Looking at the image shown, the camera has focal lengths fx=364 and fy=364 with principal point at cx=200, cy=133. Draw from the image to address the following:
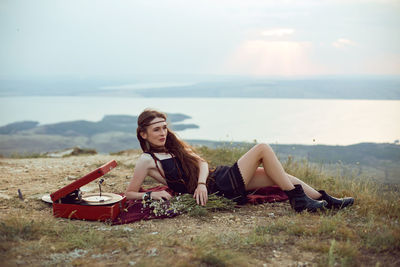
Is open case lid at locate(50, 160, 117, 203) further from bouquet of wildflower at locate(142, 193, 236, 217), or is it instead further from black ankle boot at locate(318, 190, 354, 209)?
black ankle boot at locate(318, 190, 354, 209)

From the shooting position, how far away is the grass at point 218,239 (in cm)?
336

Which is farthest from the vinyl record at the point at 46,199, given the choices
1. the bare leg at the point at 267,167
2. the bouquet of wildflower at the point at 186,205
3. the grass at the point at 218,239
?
the bare leg at the point at 267,167

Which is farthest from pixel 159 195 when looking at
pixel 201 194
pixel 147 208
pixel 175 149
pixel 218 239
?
pixel 218 239

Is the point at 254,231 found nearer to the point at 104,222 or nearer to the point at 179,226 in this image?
the point at 179,226

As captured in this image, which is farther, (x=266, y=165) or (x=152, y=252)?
(x=266, y=165)

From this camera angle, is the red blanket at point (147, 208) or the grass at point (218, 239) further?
the red blanket at point (147, 208)

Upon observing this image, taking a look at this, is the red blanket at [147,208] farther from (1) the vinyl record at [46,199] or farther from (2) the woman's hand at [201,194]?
(1) the vinyl record at [46,199]

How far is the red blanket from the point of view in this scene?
4627mm

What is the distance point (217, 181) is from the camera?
5.18 metres

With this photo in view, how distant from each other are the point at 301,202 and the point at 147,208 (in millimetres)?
2039

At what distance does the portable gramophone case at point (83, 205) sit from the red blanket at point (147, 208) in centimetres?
12

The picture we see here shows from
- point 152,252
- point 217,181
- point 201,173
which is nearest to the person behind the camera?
point 152,252

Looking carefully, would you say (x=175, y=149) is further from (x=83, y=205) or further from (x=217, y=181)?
(x=83, y=205)

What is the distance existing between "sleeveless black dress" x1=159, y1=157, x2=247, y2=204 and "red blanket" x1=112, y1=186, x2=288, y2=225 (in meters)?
0.31
